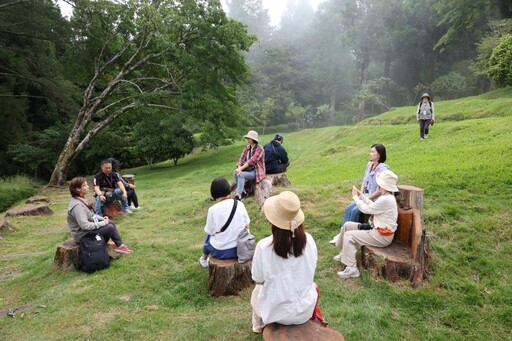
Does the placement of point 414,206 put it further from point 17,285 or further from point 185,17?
point 185,17

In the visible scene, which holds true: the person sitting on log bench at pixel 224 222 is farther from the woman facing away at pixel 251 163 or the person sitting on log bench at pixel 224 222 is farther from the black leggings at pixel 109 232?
the woman facing away at pixel 251 163

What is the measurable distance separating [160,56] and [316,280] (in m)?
16.7

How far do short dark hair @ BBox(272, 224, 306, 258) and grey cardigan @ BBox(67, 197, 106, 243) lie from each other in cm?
333

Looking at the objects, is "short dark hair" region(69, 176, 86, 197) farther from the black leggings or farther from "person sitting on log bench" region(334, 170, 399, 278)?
"person sitting on log bench" region(334, 170, 399, 278)

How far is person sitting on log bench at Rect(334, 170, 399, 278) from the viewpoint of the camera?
4.38m

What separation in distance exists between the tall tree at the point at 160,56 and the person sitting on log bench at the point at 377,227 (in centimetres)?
1431

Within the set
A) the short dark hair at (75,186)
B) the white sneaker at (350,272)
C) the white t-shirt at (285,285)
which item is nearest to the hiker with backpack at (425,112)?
the white sneaker at (350,272)

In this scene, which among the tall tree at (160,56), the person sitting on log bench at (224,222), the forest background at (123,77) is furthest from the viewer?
the tall tree at (160,56)

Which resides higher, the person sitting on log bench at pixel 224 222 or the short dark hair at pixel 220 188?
the short dark hair at pixel 220 188

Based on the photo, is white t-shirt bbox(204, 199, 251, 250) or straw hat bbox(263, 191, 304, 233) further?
white t-shirt bbox(204, 199, 251, 250)

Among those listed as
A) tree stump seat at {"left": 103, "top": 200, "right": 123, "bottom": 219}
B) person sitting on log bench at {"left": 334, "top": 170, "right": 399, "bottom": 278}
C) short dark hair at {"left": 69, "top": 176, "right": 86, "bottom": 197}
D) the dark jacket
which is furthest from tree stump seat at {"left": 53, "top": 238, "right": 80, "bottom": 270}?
the dark jacket

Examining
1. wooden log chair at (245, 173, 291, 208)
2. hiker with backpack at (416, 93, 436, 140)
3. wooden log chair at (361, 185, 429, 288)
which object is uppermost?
hiker with backpack at (416, 93, 436, 140)

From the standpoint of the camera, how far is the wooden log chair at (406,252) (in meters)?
4.19

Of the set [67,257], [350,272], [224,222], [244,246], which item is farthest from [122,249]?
[350,272]
